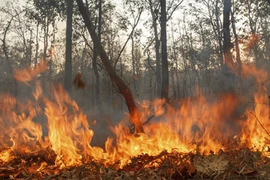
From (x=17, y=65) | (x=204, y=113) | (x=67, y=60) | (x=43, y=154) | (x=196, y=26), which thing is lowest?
(x=43, y=154)

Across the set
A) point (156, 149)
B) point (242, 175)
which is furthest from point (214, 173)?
point (156, 149)

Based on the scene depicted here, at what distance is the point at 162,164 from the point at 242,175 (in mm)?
1011

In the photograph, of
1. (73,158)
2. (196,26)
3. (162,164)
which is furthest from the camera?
(196,26)

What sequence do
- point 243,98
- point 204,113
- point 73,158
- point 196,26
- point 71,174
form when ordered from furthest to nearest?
1. point 196,26
2. point 243,98
3. point 204,113
4. point 73,158
5. point 71,174

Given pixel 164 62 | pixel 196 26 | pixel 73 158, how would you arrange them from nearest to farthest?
pixel 73 158
pixel 164 62
pixel 196 26

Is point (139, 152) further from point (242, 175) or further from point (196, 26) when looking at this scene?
point (196, 26)

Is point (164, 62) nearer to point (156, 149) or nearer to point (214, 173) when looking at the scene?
point (156, 149)

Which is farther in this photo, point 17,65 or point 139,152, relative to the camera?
point 17,65

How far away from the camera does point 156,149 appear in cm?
486

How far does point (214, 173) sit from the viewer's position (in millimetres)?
3484

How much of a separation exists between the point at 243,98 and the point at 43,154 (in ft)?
24.2

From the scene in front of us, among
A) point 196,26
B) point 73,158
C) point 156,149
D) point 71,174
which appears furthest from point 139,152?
point 196,26

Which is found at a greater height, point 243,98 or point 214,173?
point 243,98

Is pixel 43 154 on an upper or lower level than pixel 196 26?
lower
